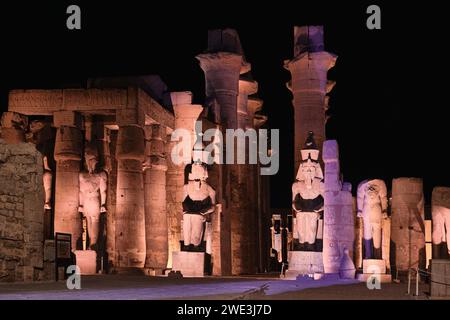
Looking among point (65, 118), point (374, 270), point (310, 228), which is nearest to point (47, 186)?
point (65, 118)

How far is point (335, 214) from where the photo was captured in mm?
24688

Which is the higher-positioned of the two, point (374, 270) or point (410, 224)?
point (410, 224)

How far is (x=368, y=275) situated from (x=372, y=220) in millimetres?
1758

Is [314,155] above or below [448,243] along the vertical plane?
above

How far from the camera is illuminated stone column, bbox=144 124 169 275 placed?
30312 mm

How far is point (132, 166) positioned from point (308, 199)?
735 cm

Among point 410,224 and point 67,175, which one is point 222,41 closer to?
point 67,175

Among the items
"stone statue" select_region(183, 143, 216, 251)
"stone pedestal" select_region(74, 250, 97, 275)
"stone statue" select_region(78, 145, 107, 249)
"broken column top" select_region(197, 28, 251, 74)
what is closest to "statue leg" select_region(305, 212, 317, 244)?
"stone statue" select_region(183, 143, 216, 251)

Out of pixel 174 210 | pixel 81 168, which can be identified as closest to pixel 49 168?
pixel 81 168

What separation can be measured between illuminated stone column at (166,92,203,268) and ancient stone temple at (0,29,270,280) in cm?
4

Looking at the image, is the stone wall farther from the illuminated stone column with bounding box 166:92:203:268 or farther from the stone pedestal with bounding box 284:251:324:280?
the illuminated stone column with bounding box 166:92:203:268

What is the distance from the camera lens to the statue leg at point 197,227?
24.7 meters

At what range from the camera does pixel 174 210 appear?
3466 cm

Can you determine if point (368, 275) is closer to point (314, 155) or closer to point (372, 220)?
point (372, 220)
